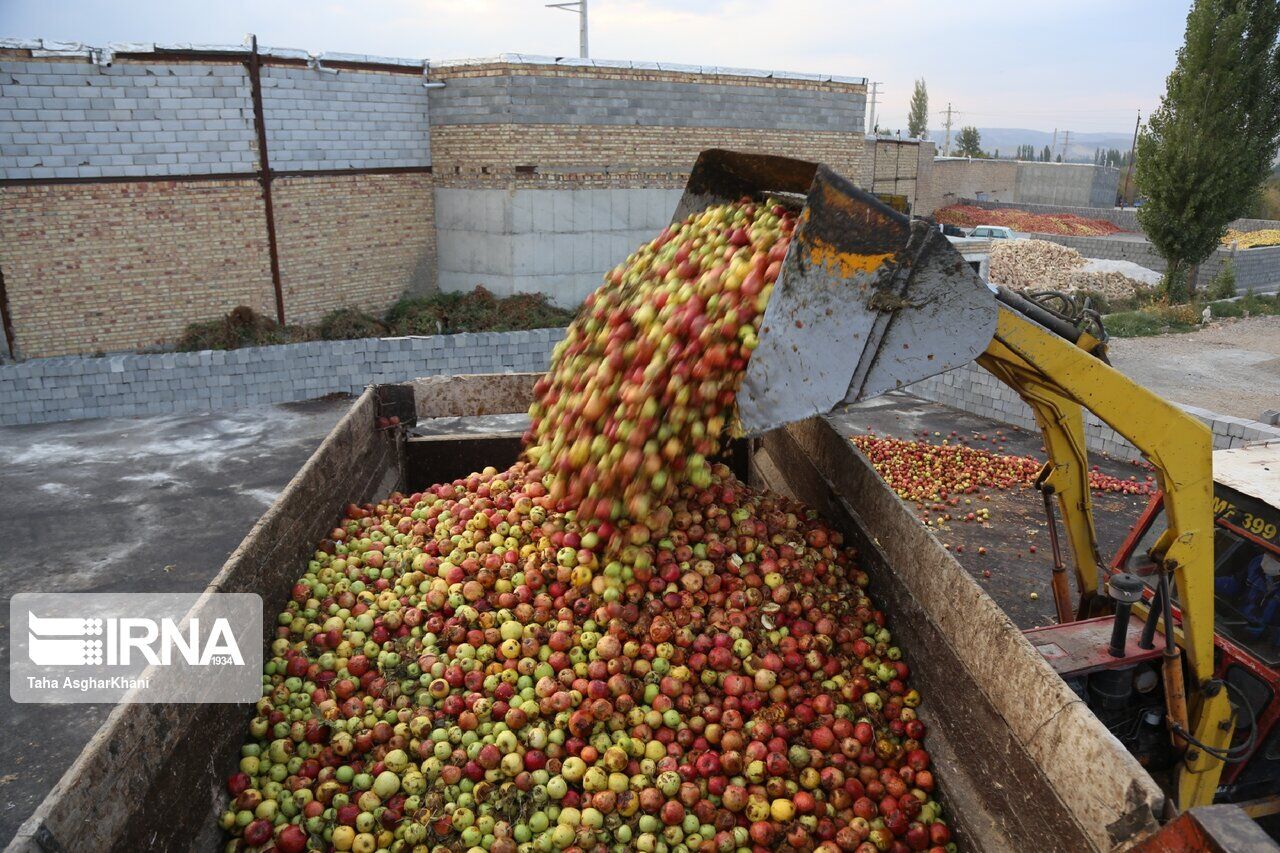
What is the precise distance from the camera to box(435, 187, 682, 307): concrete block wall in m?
18.7

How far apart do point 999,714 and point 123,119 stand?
17824 millimetres

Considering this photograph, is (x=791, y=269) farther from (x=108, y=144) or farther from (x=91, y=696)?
(x=108, y=144)

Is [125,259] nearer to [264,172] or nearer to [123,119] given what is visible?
[123,119]

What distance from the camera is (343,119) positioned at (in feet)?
59.1

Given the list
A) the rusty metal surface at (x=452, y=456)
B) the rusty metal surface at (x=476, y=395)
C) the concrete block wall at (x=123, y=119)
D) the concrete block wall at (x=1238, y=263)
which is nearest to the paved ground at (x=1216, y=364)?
the concrete block wall at (x=1238, y=263)

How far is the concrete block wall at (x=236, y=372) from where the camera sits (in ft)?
43.4

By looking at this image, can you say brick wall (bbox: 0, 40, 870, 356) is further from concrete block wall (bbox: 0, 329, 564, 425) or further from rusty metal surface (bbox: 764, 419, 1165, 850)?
rusty metal surface (bbox: 764, 419, 1165, 850)

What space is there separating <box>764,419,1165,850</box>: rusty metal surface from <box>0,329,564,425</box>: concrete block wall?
10.2 metres

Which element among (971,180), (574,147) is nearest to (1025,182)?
(971,180)

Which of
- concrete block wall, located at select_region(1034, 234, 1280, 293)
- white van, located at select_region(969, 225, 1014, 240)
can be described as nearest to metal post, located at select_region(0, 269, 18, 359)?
concrete block wall, located at select_region(1034, 234, 1280, 293)

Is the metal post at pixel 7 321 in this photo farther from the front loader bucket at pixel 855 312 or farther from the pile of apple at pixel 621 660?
the front loader bucket at pixel 855 312

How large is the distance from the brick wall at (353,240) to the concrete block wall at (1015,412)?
1191cm

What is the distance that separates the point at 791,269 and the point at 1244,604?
3.16 metres

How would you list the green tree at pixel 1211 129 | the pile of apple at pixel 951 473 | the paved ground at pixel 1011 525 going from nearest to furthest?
the paved ground at pixel 1011 525, the pile of apple at pixel 951 473, the green tree at pixel 1211 129
